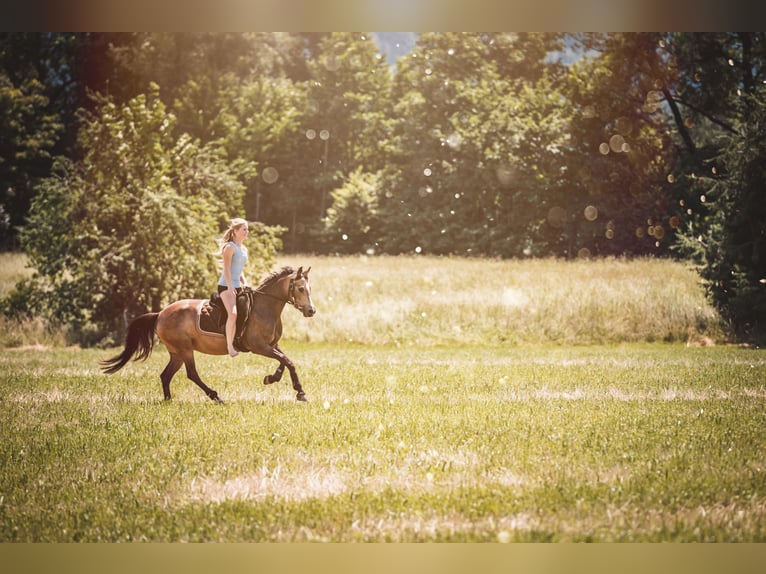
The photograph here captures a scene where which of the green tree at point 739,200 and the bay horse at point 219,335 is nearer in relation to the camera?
the bay horse at point 219,335

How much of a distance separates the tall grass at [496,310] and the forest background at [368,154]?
1.79 feet

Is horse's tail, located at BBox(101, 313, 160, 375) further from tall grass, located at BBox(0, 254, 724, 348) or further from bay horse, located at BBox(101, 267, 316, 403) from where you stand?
tall grass, located at BBox(0, 254, 724, 348)

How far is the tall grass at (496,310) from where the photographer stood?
1220cm

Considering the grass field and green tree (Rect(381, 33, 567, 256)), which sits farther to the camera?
green tree (Rect(381, 33, 567, 256))

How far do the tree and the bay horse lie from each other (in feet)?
15.6

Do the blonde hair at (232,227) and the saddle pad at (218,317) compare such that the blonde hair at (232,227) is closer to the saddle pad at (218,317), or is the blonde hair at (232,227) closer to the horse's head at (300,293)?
the saddle pad at (218,317)

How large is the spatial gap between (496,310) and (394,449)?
7777mm

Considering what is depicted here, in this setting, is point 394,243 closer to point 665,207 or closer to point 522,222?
point 522,222

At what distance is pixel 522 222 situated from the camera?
20.3 metres

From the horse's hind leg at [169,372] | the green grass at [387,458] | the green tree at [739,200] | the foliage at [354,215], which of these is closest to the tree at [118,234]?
the green grass at [387,458]

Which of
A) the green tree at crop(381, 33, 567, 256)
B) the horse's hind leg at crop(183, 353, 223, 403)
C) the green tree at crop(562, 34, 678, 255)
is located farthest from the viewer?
the green tree at crop(381, 33, 567, 256)

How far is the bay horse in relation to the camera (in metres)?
6.78

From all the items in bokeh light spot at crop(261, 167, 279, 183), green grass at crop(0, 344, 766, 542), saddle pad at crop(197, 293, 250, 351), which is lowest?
green grass at crop(0, 344, 766, 542)

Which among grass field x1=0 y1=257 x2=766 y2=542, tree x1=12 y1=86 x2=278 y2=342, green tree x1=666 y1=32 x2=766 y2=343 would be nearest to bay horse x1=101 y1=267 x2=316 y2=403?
grass field x1=0 y1=257 x2=766 y2=542
